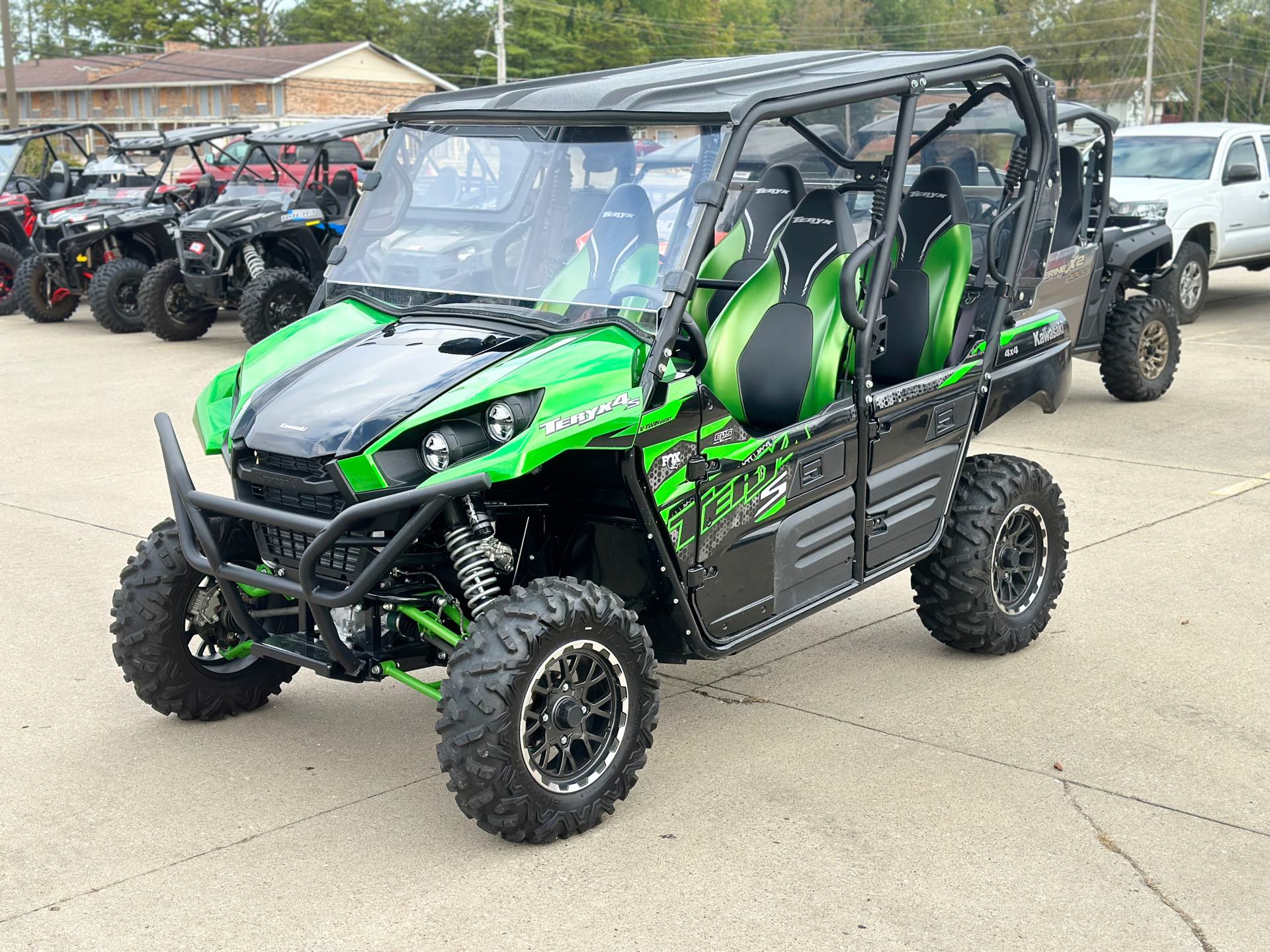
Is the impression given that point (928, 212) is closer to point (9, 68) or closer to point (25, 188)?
point (25, 188)

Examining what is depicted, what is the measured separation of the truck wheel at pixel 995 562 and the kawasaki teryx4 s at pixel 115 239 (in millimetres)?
11559

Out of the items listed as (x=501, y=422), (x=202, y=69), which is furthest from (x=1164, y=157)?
(x=202, y=69)

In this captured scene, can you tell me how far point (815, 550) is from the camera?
15.8ft

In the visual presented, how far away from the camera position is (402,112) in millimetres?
4984

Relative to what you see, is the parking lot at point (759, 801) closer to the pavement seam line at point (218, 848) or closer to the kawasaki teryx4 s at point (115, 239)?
the pavement seam line at point (218, 848)

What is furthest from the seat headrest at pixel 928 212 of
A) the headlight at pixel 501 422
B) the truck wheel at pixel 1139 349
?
the truck wheel at pixel 1139 349

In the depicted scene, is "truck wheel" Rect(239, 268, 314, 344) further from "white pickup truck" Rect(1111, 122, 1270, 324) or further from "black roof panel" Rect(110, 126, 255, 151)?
Answer: "white pickup truck" Rect(1111, 122, 1270, 324)

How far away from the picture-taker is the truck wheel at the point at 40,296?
1661cm

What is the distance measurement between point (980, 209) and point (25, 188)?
49.8 ft

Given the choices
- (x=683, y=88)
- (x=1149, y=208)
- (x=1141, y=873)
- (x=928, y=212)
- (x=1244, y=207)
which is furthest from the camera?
(x=1244, y=207)

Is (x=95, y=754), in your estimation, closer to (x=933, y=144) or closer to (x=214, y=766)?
(x=214, y=766)

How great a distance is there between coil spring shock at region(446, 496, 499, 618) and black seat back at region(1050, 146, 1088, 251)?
21.7 ft

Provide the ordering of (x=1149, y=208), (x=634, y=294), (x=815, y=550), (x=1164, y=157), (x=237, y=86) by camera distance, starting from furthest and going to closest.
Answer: (x=237, y=86)
(x=1164, y=157)
(x=1149, y=208)
(x=815, y=550)
(x=634, y=294)

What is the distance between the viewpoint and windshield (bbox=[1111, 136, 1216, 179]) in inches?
582
